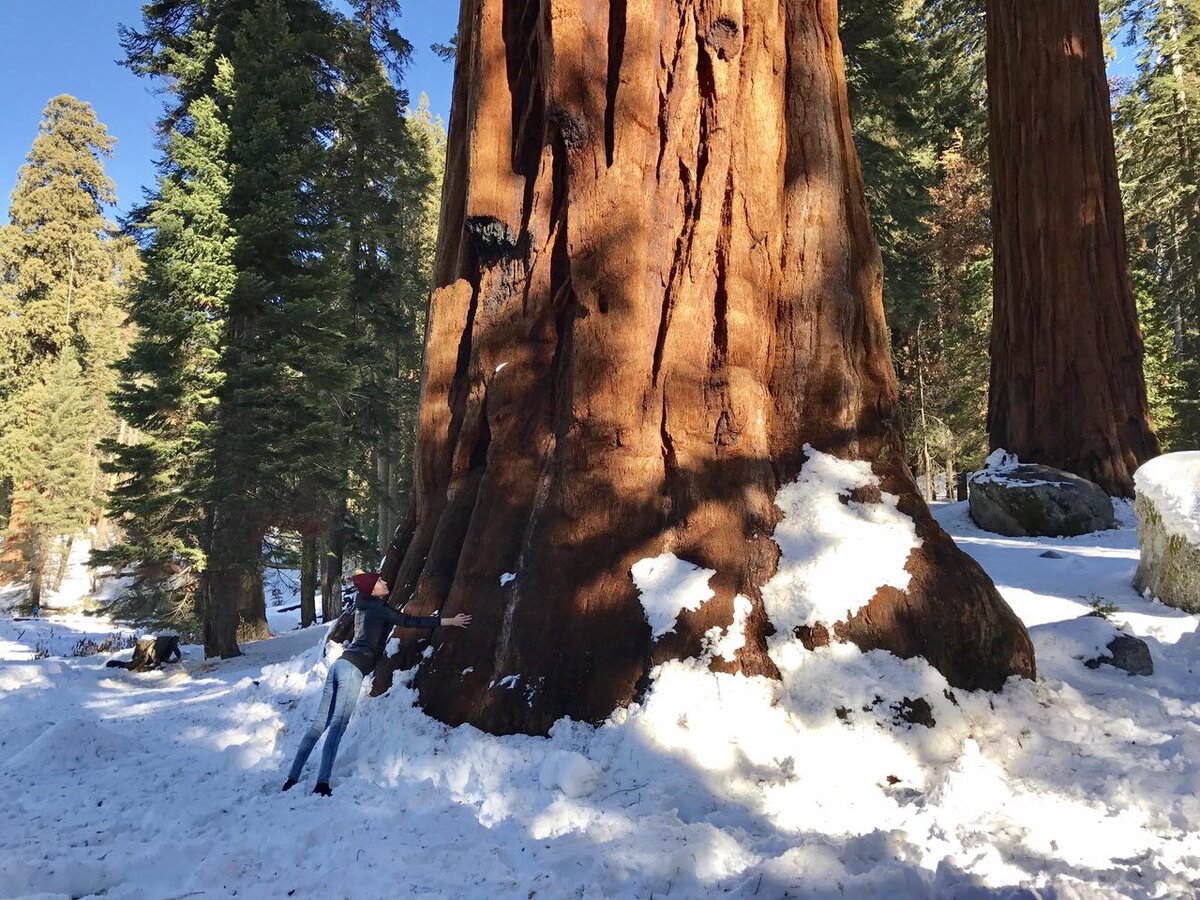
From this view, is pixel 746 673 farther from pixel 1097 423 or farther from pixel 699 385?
pixel 1097 423

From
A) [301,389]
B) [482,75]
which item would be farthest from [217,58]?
[482,75]

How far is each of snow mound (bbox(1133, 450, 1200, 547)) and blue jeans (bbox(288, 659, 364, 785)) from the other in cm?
594

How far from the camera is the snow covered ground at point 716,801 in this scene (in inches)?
110

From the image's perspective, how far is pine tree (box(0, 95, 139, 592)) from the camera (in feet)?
92.7

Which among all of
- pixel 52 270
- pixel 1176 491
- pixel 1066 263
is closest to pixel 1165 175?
pixel 1066 263

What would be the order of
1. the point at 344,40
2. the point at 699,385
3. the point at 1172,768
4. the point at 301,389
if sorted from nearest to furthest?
the point at 1172,768 → the point at 699,385 → the point at 301,389 → the point at 344,40

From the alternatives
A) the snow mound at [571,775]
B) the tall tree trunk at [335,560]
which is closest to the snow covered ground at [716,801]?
the snow mound at [571,775]

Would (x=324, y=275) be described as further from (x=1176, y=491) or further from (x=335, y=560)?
(x=1176, y=491)

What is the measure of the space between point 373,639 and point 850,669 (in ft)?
10.1

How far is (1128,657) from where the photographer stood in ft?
14.8

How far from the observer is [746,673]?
405 centimetres

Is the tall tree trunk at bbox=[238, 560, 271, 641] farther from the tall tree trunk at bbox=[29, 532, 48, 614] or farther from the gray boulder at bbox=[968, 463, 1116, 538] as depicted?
the tall tree trunk at bbox=[29, 532, 48, 614]

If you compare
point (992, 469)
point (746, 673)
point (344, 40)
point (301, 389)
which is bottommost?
point (746, 673)

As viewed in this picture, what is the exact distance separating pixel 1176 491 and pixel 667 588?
4.17 meters
